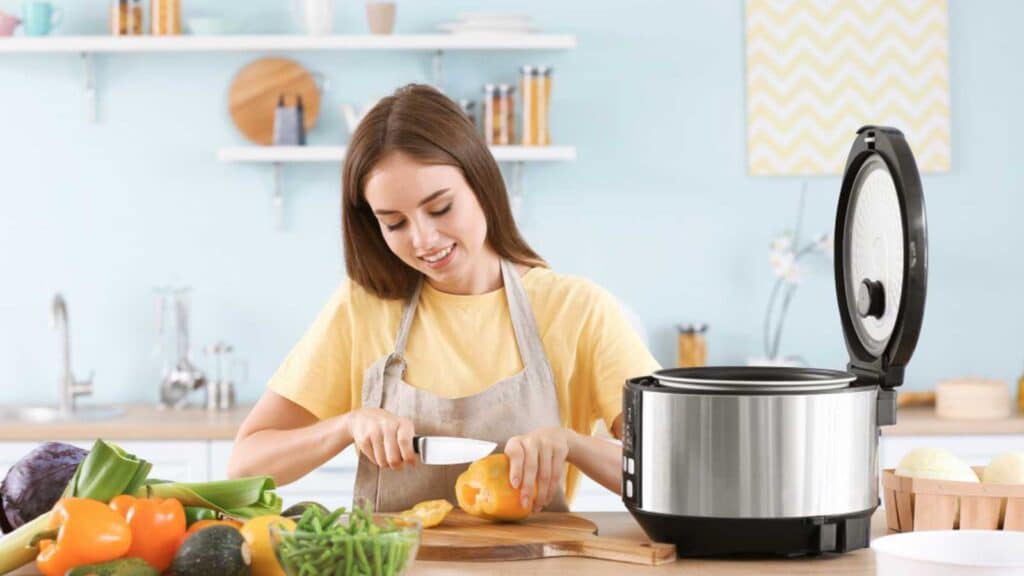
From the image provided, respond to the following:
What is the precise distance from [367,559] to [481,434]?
Result: 82 cm

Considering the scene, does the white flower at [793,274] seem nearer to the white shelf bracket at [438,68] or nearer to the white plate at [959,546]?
the white shelf bracket at [438,68]

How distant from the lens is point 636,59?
4023 mm

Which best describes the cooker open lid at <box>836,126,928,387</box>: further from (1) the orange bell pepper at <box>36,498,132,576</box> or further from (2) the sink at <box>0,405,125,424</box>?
(2) the sink at <box>0,405,125,424</box>

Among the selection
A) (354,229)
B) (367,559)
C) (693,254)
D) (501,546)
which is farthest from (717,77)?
(367,559)

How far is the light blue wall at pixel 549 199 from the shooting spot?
13.1 ft

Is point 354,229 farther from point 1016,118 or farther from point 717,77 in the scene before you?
point 1016,118

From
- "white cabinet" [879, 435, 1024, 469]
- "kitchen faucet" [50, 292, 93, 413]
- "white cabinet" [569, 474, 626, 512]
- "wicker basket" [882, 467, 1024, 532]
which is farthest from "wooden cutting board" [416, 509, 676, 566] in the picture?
"kitchen faucet" [50, 292, 93, 413]

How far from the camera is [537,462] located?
1.80 m

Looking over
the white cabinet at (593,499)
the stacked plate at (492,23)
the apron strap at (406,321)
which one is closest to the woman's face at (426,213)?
the apron strap at (406,321)

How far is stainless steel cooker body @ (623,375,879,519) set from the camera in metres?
1.54

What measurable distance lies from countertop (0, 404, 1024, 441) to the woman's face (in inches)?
61.0

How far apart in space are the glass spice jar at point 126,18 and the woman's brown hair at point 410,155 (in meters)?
1.96

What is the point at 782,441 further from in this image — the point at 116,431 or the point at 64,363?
the point at 64,363

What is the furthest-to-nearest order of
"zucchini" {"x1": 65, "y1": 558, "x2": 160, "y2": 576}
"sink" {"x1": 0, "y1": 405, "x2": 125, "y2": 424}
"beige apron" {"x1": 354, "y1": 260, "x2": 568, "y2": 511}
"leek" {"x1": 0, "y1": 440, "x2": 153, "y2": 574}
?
"sink" {"x1": 0, "y1": 405, "x2": 125, "y2": 424} → "beige apron" {"x1": 354, "y1": 260, "x2": 568, "y2": 511} → "leek" {"x1": 0, "y1": 440, "x2": 153, "y2": 574} → "zucchini" {"x1": 65, "y1": 558, "x2": 160, "y2": 576}
